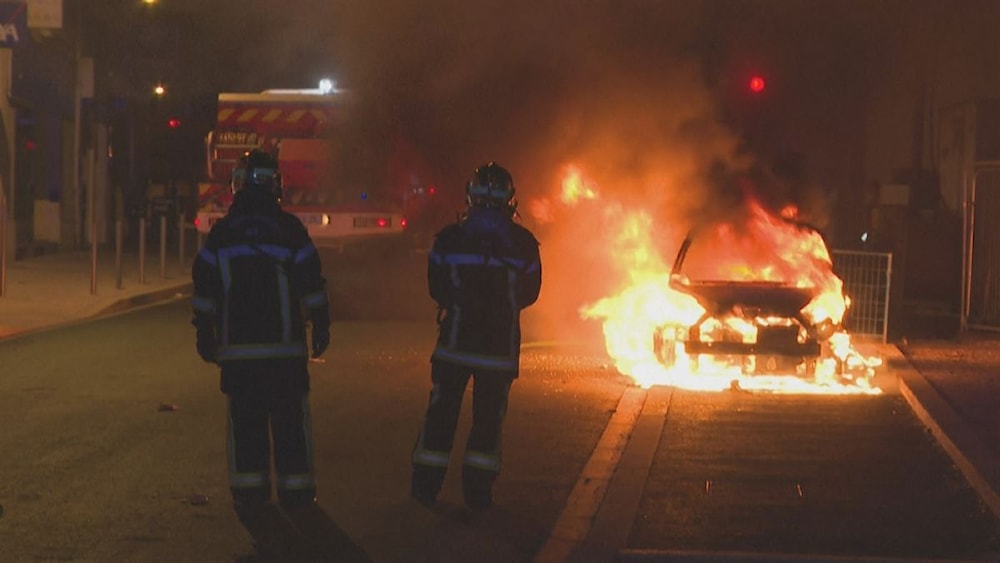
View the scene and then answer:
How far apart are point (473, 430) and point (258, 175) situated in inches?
64.9

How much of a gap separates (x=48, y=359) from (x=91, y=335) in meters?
1.99

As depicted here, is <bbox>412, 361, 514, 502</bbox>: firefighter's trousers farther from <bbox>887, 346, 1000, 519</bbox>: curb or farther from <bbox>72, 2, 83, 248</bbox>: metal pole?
<bbox>72, 2, 83, 248</bbox>: metal pole

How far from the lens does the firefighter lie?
725cm

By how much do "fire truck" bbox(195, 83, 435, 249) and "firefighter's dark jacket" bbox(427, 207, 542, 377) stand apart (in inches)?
597

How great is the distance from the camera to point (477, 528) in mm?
6977

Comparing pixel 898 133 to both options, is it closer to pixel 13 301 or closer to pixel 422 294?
pixel 422 294

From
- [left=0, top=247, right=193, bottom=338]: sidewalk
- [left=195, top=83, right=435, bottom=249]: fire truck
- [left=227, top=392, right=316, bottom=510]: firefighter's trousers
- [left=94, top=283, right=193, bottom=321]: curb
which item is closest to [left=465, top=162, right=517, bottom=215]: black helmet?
[left=227, top=392, right=316, bottom=510]: firefighter's trousers

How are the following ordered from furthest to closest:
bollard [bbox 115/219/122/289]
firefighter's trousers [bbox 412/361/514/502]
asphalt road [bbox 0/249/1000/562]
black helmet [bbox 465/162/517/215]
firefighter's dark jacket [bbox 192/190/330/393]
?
bollard [bbox 115/219/122/289] < black helmet [bbox 465/162/517/215] < firefighter's trousers [bbox 412/361/514/502] < asphalt road [bbox 0/249/1000/562] < firefighter's dark jacket [bbox 192/190/330/393]

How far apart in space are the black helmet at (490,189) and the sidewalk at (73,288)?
8833 millimetres

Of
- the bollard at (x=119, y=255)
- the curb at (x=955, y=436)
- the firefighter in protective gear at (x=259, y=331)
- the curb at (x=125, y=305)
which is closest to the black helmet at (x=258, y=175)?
the firefighter in protective gear at (x=259, y=331)

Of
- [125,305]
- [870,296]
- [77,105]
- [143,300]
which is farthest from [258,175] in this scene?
[77,105]

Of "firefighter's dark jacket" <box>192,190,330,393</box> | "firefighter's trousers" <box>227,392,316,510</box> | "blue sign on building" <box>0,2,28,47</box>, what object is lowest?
"firefighter's trousers" <box>227,392,316,510</box>

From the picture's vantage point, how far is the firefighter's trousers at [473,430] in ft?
23.8

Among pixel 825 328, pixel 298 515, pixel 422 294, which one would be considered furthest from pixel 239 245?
pixel 422 294
